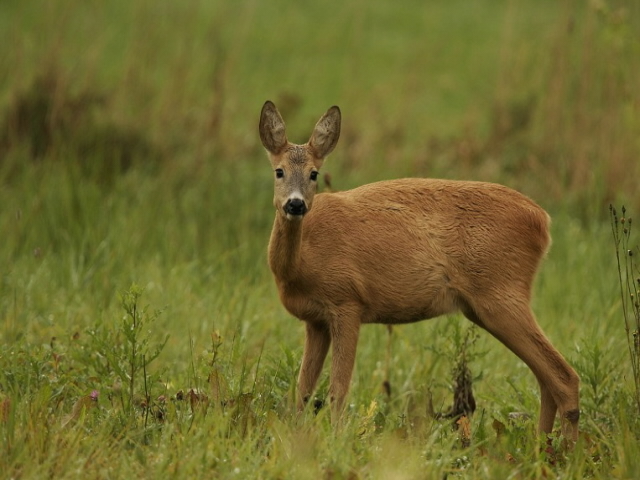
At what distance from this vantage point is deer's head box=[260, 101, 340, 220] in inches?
199

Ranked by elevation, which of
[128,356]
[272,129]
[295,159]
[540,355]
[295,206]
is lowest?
[128,356]

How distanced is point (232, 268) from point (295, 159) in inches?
99.4

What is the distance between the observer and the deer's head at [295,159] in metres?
5.06

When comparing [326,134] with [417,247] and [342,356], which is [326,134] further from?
[342,356]

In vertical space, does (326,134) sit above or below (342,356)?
above

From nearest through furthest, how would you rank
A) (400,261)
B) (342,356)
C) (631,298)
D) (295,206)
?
(631,298) < (295,206) < (342,356) < (400,261)

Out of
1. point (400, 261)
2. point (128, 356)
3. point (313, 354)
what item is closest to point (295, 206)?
point (400, 261)

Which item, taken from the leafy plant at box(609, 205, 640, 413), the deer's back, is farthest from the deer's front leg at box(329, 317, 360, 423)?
the leafy plant at box(609, 205, 640, 413)

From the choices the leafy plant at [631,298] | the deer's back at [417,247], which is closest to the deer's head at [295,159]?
the deer's back at [417,247]

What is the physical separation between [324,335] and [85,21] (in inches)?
211

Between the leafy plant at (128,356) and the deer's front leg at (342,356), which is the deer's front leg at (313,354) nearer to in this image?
the deer's front leg at (342,356)

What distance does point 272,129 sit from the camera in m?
5.43

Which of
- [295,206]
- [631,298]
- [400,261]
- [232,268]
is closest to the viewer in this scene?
[631,298]

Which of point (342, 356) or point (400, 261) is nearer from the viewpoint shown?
point (342, 356)
